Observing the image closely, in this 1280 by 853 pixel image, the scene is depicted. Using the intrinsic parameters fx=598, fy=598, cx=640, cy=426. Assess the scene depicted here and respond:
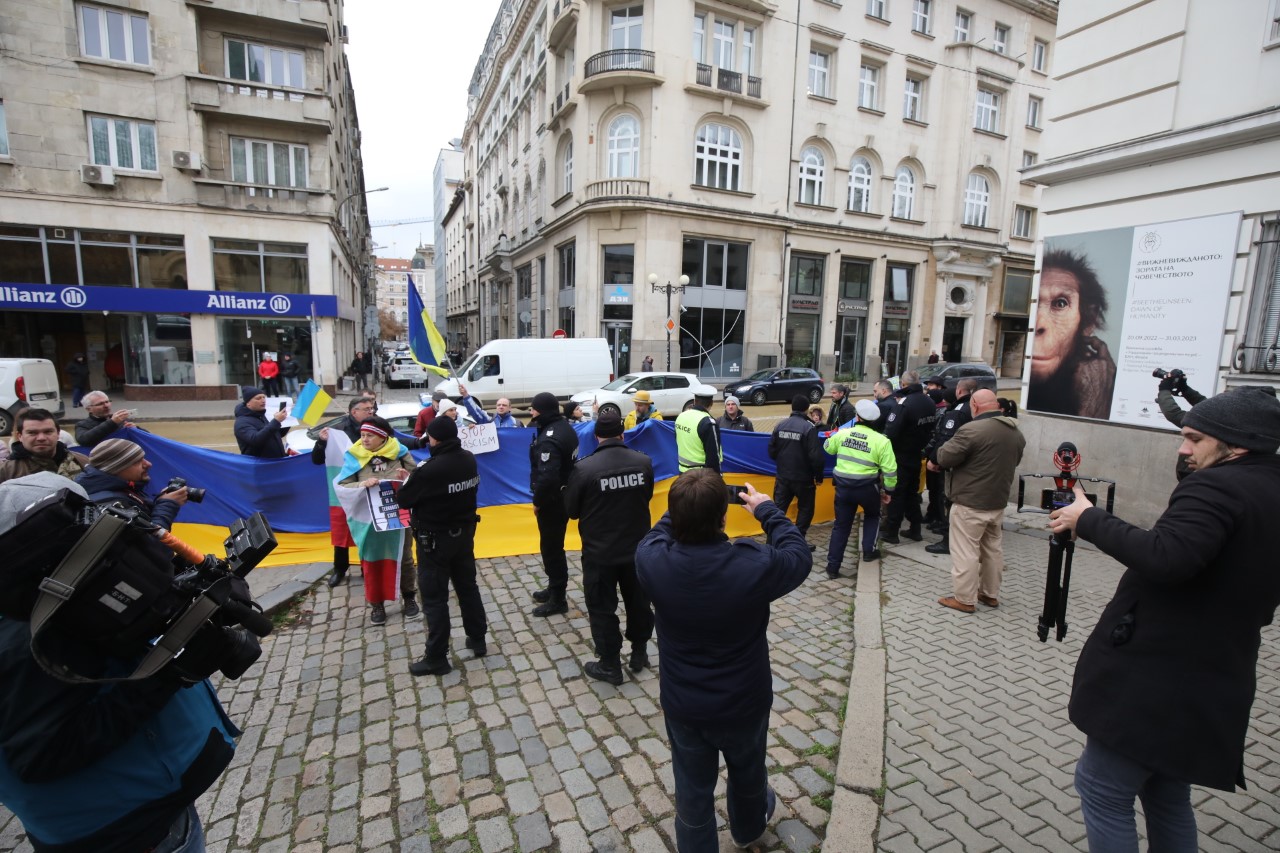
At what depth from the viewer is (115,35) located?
19547 mm

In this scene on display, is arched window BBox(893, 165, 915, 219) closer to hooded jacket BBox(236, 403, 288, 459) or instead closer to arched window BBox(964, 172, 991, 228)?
arched window BBox(964, 172, 991, 228)

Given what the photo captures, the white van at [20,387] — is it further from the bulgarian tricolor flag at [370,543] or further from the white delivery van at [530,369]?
the bulgarian tricolor flag at [370,543]

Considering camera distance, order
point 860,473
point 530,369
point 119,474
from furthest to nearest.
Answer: point 530,369, point 860,473, point 119,474

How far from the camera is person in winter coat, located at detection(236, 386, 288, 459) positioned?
6.61 metres

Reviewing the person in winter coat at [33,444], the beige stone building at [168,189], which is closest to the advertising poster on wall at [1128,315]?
the person in winter coat at [33,444]

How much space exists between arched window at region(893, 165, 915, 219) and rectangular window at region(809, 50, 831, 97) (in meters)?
6.08

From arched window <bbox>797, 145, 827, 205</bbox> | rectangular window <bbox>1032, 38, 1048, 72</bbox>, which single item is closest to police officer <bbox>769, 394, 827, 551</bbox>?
arched window <bbox>797, 145, 827, 205</bbox>

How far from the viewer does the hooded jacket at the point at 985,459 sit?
5461mm

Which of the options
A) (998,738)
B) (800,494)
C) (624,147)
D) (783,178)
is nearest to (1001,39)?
(783,178)

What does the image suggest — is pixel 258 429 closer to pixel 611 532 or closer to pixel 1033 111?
pixel 611 532

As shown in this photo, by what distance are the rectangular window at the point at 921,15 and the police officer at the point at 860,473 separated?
33602 millimetres

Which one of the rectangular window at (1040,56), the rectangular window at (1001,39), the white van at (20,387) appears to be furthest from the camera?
the rectangular window at (1040,56)

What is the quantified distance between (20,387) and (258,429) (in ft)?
40.2

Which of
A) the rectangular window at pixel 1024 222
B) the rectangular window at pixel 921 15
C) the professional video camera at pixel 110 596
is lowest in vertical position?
the professional video camera at pixel 110 596
